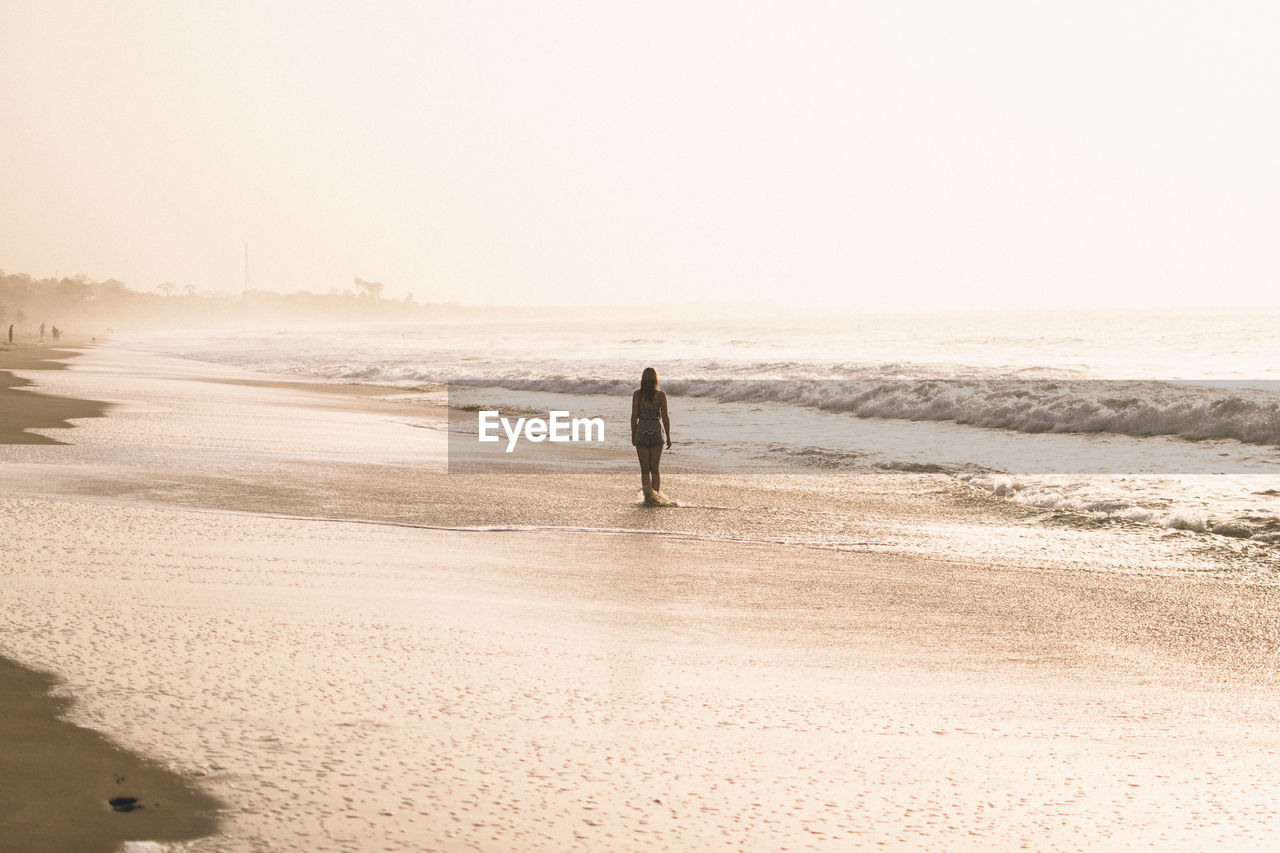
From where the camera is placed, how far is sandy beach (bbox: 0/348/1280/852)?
140 inches

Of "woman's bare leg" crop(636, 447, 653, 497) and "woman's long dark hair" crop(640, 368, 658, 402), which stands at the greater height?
"woman's long dark hair" crop(640, 368, 658, 402)

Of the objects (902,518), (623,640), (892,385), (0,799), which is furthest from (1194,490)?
(892,385)

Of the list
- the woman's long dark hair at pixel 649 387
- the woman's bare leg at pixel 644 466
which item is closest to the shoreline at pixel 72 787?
the woman's bare leg at pixel 644 466

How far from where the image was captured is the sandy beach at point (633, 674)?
140 inches

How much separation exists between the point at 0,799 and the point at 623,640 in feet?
10.1

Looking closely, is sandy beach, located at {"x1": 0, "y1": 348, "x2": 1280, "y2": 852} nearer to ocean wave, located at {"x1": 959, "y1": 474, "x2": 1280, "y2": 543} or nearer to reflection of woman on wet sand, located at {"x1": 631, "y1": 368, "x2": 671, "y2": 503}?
ocean wave, located at {"x1": 959, "y1": 474, "x2": 1280, "y2": 543}

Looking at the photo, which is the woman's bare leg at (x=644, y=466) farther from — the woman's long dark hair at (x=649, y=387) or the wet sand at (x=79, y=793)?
the wet sand at (x=79, y=793)

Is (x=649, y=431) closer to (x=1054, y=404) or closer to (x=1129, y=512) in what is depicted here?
(x=1129, y=512)

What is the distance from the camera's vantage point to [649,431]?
466 inches

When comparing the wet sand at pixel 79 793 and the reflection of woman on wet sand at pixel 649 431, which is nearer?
the wet sand at pixel 79 793

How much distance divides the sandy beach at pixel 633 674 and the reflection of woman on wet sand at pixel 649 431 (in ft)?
3.93

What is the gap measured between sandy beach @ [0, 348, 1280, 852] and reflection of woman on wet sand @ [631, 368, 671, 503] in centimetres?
120

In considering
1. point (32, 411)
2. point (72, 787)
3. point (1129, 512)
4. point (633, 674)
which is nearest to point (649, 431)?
point (1129, 512)

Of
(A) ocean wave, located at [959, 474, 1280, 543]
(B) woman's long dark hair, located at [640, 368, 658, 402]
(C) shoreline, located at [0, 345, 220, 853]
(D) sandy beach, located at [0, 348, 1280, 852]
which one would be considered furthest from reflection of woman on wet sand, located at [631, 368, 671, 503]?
(C) shoreline, located at [0, 345, 220, 853]
